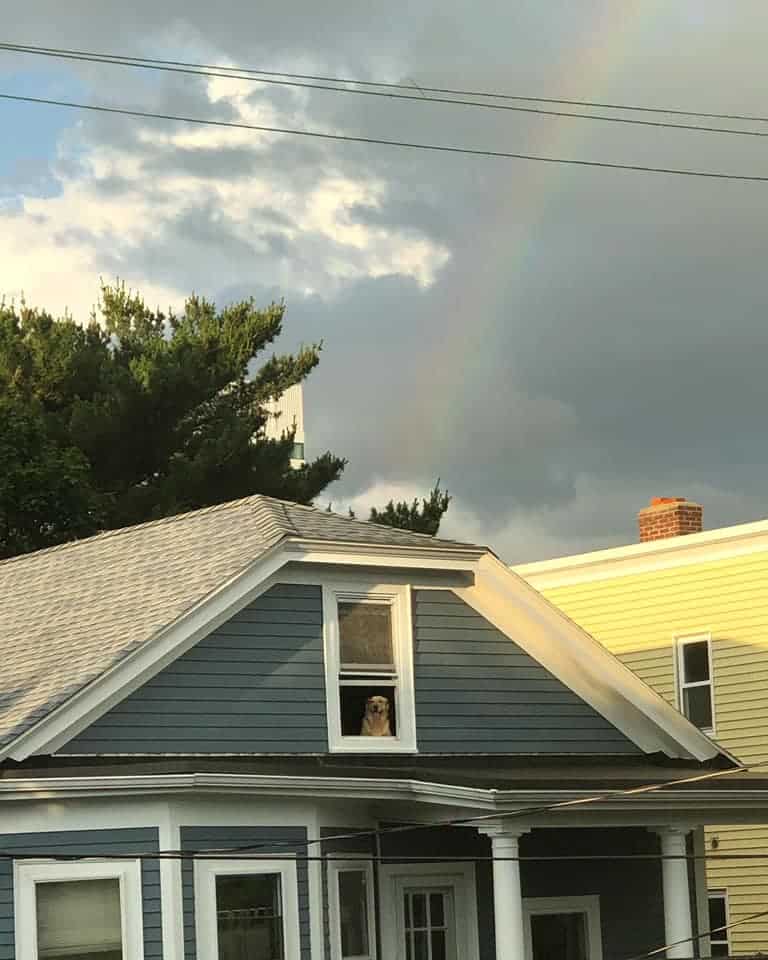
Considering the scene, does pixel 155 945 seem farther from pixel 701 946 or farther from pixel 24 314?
pixel 24 314

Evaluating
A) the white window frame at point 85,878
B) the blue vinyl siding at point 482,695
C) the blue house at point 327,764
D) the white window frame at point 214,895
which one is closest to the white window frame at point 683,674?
the blue house at point 327,764

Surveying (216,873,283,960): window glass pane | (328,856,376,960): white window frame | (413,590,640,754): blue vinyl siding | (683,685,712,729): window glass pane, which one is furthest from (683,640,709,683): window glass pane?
(216,873,283,960): window glass pane

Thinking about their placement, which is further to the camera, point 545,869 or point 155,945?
point 545,869

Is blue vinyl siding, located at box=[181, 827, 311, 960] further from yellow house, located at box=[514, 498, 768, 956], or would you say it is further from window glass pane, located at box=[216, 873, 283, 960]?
yellow house, located at box=[514, 498, 768, 956]

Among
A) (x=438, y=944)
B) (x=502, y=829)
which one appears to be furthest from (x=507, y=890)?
(x=438, y=944)

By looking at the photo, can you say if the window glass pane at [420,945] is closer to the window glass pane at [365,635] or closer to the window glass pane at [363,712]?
the window glass pane at [363,712]

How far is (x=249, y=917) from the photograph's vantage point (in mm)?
17875

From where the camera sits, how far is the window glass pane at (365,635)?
65.6 feet

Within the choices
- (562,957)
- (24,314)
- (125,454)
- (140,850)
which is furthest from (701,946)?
(24,314)

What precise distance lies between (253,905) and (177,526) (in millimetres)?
6073

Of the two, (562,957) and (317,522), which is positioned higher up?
(317,522)

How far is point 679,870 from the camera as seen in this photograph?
19672mm

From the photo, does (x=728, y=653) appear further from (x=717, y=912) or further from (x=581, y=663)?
(x=581, y=663)

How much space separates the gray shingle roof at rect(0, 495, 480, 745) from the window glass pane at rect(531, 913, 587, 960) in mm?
4098
